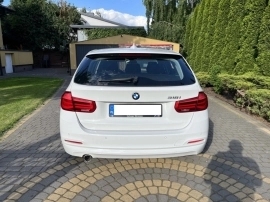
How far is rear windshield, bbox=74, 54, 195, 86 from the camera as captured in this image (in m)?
2.67

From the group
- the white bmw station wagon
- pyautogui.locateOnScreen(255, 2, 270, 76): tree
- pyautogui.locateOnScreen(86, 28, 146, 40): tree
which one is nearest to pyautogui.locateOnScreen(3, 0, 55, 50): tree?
pyautogui.locateOnScreen(86, 28, 146, 40): tree

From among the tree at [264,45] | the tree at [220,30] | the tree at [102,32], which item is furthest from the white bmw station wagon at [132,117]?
the tree at [102,32]

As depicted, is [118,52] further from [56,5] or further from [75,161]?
[56,5]

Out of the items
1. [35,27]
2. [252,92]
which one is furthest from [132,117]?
[35,27]

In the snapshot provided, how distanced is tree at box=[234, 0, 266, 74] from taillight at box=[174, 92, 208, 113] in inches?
232

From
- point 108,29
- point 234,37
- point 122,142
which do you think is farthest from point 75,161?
point 108,29

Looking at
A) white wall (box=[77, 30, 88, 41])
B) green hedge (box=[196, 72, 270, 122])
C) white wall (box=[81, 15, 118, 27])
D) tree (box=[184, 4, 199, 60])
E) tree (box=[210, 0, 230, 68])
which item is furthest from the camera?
white wall (box=[81, 15, 118, 27])

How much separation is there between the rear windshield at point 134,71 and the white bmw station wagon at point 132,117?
1 cm

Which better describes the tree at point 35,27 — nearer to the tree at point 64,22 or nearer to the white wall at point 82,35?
the tree at point 64,22

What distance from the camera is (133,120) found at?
8.45ft

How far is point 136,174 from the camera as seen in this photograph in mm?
2998

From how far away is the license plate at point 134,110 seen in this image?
255cm

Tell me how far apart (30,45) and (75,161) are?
1073 inches

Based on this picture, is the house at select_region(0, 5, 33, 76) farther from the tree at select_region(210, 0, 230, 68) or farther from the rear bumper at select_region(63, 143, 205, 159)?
the rear bumper at select_region(63, 143, 205, 159)
